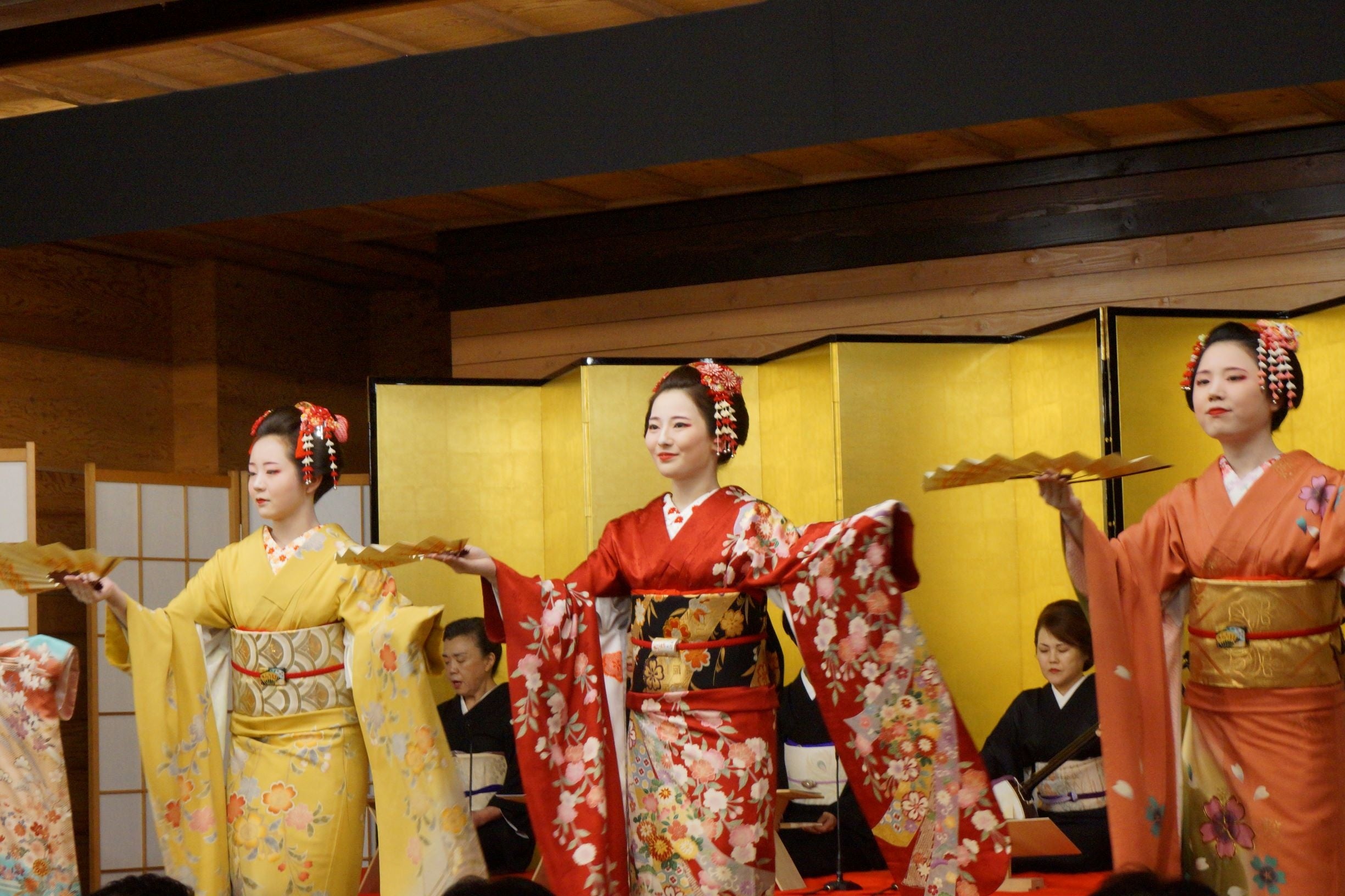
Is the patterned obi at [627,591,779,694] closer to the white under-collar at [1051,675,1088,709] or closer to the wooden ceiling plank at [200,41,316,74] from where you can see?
the white under-collar at [1051,675,1088,709]

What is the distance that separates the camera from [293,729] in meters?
4.25

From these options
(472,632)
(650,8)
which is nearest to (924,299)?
(650,8)

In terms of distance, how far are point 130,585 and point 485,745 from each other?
2058 millimetres

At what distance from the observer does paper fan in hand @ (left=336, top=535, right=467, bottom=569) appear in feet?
12.4

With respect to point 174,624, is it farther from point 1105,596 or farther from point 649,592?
point 1105,596

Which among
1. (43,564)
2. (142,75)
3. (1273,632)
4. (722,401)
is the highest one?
(142,75)

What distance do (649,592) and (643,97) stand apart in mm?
2094

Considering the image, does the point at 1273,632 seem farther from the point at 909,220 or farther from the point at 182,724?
the point at 182,724

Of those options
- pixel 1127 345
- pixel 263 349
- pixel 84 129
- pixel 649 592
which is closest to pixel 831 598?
pixel 649 592

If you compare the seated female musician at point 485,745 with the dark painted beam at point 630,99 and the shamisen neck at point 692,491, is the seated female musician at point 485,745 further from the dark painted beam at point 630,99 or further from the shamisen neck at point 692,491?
the dark painted beam at point 630,99

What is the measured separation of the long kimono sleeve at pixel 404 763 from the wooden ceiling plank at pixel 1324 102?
3.42 metres

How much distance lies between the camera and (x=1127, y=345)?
539 centimetres

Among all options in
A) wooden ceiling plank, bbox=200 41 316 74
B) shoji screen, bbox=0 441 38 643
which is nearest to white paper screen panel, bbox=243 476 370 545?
shoji screen, bbox=0 441 38 643

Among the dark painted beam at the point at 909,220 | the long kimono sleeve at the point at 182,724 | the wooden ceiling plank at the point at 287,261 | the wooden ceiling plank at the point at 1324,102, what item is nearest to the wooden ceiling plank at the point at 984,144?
the dark painted beam at the point at 909,220
